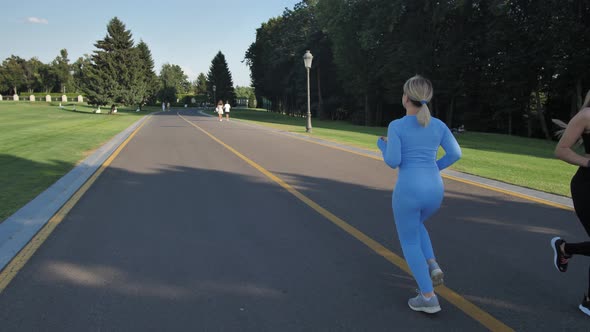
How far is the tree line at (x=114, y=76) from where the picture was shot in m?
53.4

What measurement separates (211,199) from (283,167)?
401 cm

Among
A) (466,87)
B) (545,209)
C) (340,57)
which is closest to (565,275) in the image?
(545,209)

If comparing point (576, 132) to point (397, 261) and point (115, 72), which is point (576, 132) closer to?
point (397, 261)

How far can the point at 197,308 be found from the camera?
352 cm

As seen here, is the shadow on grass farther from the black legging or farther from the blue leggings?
the black legging

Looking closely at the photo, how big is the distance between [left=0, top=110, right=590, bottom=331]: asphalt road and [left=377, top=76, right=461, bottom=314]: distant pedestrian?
392 millimetres

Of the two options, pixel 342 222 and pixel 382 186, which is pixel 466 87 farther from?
pixel 342 222

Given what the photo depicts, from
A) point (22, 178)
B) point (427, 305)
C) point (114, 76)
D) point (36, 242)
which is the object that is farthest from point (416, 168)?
point (114, 76)

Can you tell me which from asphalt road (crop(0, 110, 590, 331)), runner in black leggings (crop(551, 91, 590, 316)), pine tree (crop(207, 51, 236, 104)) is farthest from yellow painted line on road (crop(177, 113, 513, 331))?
pine tree (crop(207, 51, 236, 104))

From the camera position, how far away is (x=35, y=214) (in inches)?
253

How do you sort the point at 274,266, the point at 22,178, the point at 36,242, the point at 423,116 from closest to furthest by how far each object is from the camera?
1. the point at 423,116
2. the point at 274,266
3. the point at 36,242
4. the point at 22,178

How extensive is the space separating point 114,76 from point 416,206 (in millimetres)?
56883

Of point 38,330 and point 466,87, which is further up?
point 466,87

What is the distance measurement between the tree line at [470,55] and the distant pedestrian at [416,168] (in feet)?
105
